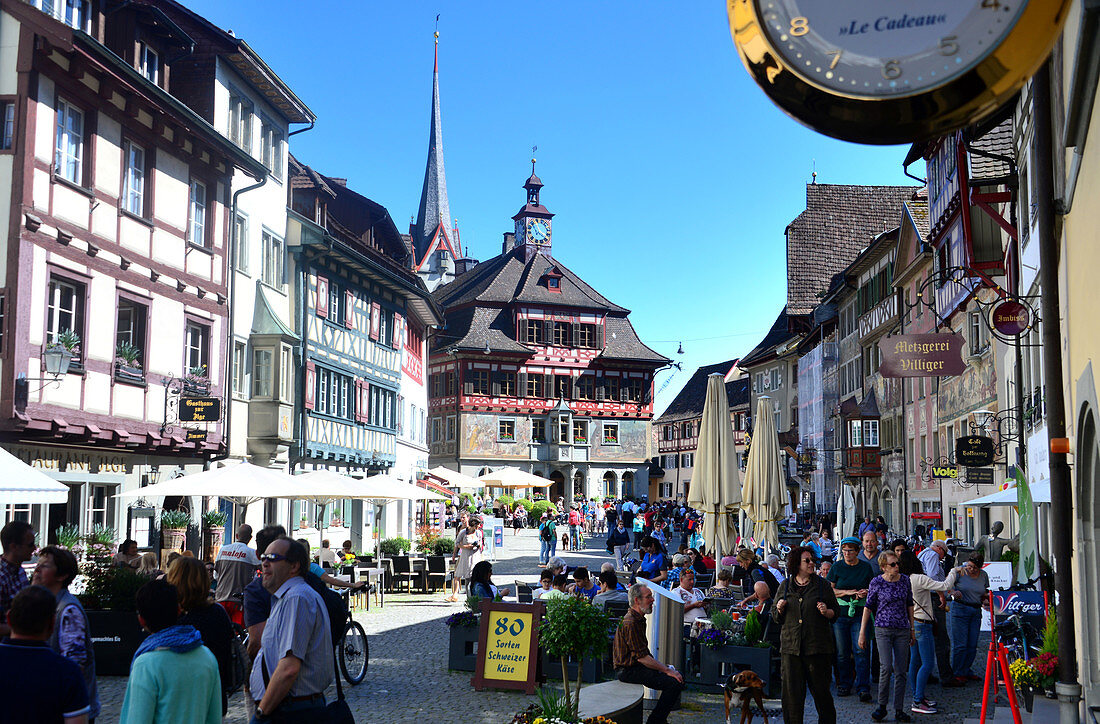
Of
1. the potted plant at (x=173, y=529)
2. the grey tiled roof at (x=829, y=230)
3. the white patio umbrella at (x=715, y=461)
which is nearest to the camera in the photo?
the white patio umbrella at (x=715, y=461)

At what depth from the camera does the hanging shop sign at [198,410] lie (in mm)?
20719

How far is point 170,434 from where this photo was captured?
68.8ft

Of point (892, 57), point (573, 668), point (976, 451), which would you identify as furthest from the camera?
point (976, 451)

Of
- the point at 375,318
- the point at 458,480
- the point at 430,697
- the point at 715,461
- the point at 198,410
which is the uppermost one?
the point at 375,318

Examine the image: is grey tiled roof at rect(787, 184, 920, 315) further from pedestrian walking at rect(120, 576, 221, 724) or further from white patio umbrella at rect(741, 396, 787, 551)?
pedestrian walking at rect(120, 576, 221, 724)

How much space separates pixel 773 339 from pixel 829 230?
1211 centimetres

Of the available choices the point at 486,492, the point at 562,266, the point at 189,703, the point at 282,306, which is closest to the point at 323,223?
the point at 282,306

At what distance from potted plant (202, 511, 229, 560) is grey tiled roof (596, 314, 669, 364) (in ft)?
163

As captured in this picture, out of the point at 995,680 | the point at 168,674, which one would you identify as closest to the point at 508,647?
the point at 995,680

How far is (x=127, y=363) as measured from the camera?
19672 millimetres

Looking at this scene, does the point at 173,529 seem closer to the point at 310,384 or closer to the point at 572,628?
the point at 310,384

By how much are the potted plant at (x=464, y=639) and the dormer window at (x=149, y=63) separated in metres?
13.3

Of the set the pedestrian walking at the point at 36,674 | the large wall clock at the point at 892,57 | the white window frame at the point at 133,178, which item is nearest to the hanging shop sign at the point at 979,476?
the white window frame at the point at 133,178

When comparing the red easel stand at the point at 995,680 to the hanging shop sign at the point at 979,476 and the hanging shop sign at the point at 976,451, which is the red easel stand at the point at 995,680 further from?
the hanging shop sign at the point at 979,476
